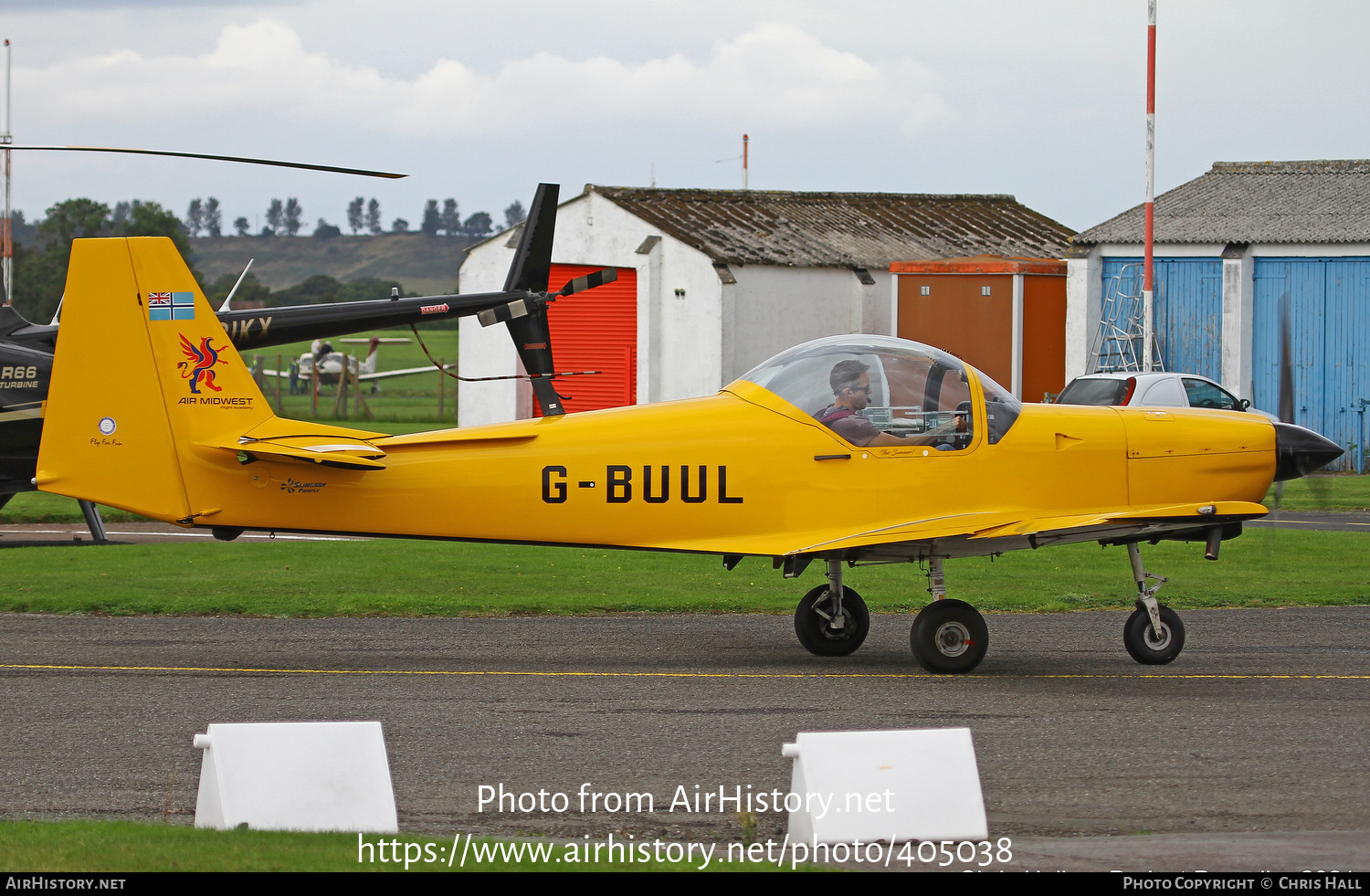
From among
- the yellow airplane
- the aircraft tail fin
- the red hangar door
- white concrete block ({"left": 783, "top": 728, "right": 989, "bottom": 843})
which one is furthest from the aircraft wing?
the red hangar door

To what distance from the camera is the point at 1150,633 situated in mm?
11375

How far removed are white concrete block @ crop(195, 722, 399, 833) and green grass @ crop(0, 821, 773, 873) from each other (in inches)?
4.1

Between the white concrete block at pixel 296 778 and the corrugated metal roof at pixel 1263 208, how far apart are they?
27034 millimetres

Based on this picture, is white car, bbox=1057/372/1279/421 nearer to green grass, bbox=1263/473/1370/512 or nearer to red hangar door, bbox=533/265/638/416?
green grass, bbox=1263/473/1370/512

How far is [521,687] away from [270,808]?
402 cm

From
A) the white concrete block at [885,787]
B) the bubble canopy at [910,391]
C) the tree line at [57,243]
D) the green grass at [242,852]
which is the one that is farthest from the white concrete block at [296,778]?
the tree line at [57,243]

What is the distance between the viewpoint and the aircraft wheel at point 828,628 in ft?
39.5

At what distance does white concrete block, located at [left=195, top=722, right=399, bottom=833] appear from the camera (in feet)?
22.0

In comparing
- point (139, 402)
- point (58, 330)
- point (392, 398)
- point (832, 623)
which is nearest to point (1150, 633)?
point (832, 623)

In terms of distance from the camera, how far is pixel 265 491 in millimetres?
10977

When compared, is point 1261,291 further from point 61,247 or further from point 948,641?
point 61,247

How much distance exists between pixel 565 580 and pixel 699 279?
61.9 feet
